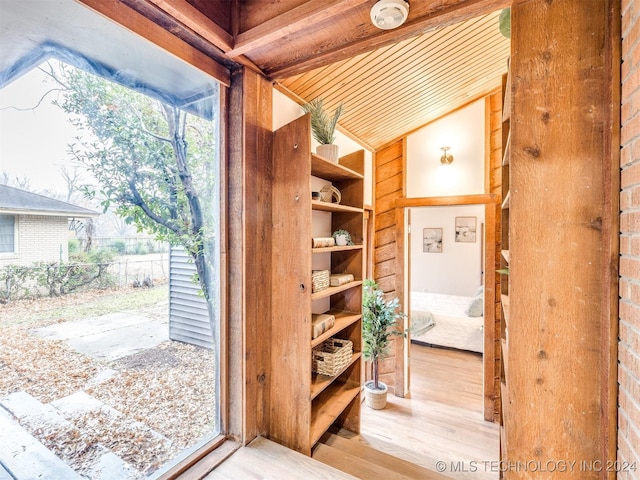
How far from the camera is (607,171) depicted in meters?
1.06

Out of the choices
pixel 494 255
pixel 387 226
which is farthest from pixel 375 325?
pixel 494 255

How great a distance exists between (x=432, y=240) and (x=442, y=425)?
4.34 meters

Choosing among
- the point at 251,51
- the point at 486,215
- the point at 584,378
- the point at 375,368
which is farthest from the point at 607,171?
the point at 375,368

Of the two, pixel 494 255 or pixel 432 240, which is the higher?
pixel 432 240

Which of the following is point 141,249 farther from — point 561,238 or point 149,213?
point 561,238

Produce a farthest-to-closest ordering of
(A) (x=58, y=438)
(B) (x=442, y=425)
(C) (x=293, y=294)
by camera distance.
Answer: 1. (B) (x=442, y=425)
2. (C) (x=293, y=294)
3. (A) (x=58, y=438)

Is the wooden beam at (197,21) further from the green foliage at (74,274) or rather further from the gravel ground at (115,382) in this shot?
the gravel ground at (115,382)

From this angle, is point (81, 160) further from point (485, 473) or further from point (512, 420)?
point (485, 473)

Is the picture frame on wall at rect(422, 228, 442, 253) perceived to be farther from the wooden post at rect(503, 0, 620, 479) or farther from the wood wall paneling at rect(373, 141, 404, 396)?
the wooden post at rect(503, 0, 620, 479)

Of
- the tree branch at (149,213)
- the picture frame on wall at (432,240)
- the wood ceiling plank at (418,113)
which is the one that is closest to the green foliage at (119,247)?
the tree branch at (149,213)

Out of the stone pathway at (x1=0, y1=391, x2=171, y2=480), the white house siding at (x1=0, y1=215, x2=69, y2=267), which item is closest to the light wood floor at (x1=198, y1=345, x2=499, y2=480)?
the stone pathway at (x1=0, y1=391, x2=171, y2=480)

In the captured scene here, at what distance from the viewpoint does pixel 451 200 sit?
3.30m

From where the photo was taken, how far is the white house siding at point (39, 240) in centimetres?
96

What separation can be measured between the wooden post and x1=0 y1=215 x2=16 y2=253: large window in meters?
1.78
